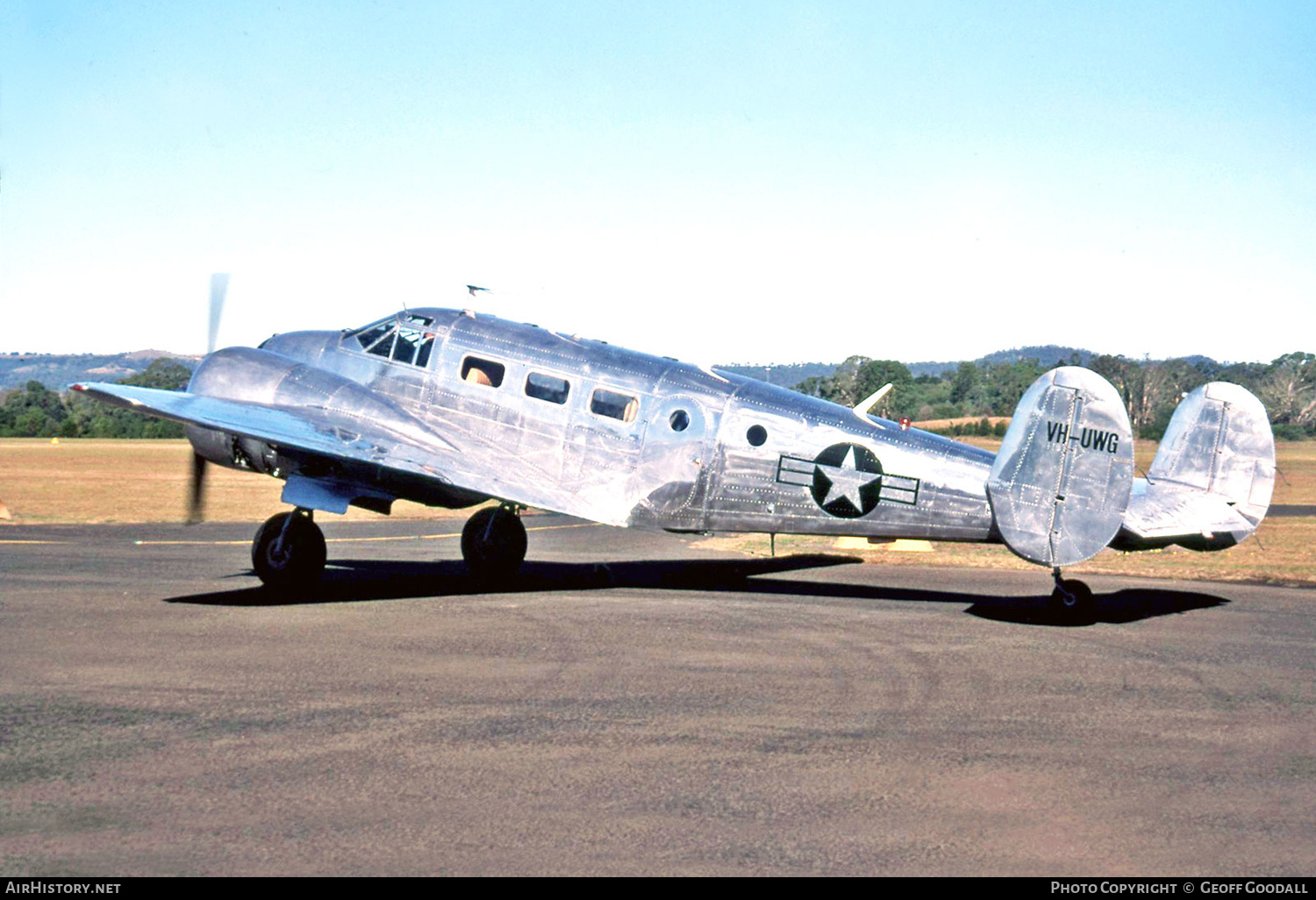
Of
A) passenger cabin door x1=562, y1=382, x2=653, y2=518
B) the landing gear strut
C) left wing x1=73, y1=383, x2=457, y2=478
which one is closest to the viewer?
the landing gear strut

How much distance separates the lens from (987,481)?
14992 mm

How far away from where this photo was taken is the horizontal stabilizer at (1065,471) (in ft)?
45.7

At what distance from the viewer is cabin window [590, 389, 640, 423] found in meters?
17.4

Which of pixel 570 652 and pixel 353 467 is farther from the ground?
pixel 353 467

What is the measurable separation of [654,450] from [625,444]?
1.46 feet

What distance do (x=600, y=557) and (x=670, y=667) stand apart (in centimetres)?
1196

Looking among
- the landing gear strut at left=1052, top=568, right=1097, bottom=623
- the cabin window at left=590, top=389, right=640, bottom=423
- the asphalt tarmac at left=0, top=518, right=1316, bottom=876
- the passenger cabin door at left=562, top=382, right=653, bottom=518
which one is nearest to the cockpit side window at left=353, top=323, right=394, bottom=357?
the passenger cabin door at left=562, top=382, right=653, bottom=518

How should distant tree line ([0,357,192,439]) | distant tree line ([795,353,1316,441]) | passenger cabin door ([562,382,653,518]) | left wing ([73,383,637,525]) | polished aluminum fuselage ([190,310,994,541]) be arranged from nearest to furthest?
left wing ([73,383,637,525]), polished aluminum fuselage ([190,310,994,541]), passenger cabin door ([562,382,653,518]), distant tree line ([795,353,1316,441]), distant tree line ([0,357,192,439])

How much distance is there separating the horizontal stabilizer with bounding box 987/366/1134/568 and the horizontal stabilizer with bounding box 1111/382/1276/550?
1.17m

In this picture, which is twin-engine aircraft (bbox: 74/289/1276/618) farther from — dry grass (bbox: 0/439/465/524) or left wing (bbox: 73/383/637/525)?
dry grass (bbox: 0/439/465/524)

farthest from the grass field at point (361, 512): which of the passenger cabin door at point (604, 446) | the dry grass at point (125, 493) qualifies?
the passenger cabin door at point (604, 446)

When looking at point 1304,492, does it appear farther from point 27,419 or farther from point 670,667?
point 27,419

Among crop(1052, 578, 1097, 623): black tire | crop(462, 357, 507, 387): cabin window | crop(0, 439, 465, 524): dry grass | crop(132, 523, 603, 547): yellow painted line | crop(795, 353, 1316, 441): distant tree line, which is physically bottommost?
crop(0, 439, 465, 524): dry grass
